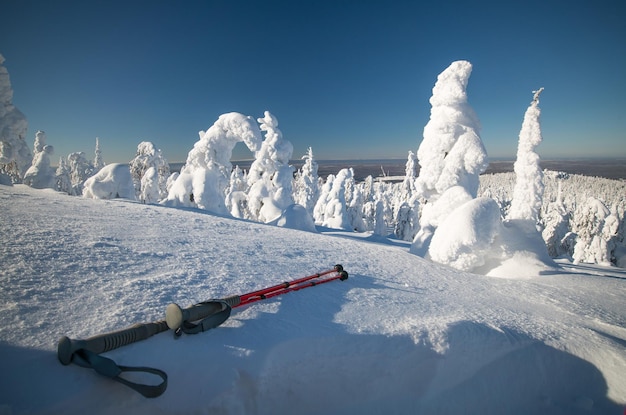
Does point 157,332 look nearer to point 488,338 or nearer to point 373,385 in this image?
point 373,385

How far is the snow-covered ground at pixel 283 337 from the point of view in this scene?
193 cm

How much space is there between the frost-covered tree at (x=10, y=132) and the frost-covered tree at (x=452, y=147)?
22537 millimetres

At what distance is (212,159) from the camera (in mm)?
16688

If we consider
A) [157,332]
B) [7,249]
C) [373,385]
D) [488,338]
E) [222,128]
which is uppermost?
[222,128]

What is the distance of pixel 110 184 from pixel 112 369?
1430cm

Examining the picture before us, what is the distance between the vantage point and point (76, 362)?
5.67 feet

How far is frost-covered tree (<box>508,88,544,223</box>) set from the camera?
11.0 m

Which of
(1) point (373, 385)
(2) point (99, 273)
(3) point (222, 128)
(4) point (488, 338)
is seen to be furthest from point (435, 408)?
(3) point (222, 128)

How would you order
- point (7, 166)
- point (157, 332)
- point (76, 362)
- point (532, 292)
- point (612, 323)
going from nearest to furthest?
point (76, 362) < point (157, 332) < point (612, 323) < point (532, 292) < point (7, 166)

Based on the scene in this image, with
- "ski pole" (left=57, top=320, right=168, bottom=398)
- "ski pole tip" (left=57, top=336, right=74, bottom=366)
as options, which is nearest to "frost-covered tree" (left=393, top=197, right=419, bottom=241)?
"ski pole" (left=57, top=320, right=168, bottom=398)

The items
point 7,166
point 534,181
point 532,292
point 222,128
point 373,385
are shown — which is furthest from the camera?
point 7,166

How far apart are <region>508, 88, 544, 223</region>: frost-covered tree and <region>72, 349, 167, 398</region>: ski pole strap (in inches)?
517

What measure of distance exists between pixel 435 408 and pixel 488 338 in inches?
39.3

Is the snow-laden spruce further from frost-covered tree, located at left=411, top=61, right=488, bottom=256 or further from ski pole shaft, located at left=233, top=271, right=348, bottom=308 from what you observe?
ski pole shaft, located at left=233, top=271, right=348, bottom=308
